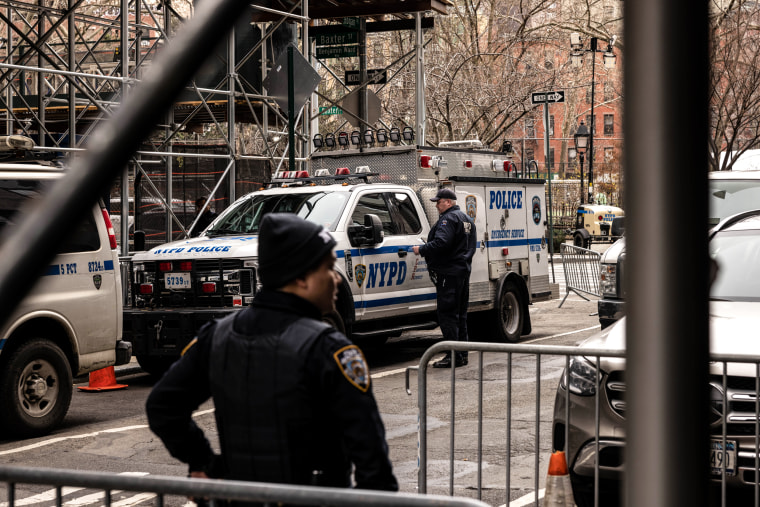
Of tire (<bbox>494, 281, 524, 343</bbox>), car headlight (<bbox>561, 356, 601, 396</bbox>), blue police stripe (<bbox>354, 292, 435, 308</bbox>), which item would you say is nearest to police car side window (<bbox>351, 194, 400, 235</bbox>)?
blue police stripe (<bbox>354, 292, 435, 308</bbox>)

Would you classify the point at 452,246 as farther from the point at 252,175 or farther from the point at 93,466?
the point at 252,175

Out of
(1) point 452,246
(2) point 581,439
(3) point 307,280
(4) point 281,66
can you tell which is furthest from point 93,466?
(4) point 281,66

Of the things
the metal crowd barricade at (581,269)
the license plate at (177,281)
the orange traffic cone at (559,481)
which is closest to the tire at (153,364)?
the license plate at (177,281)

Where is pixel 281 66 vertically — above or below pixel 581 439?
above

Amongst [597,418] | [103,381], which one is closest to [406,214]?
[103,381]

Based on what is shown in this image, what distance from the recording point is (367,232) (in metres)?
11.4

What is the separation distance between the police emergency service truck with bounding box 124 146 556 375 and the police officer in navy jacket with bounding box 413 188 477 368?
434mm

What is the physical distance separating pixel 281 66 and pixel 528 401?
6.56 metres

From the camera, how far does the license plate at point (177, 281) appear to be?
36.1ft

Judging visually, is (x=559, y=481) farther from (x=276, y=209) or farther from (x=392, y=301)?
(x=276, y=209)

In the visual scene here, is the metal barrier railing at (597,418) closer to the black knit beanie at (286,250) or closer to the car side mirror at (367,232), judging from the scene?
the black knit beanie at (286,250)

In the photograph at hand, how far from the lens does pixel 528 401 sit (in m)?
7.60

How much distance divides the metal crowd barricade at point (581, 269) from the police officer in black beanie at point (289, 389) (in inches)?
583

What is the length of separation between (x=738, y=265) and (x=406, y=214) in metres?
5.86
